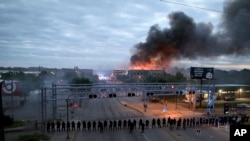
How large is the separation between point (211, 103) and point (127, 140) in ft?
72.5

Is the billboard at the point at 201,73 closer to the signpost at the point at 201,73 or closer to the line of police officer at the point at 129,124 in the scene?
the signpost at the point at 201,73

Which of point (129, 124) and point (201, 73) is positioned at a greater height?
point (201, 73)

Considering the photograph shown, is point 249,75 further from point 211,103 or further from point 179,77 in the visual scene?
point 211,103

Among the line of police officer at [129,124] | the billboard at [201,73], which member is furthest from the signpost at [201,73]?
the line of police officer at [129,124]

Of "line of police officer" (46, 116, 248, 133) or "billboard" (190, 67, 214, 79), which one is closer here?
"line of police officer" (46, 116, 248, 133)

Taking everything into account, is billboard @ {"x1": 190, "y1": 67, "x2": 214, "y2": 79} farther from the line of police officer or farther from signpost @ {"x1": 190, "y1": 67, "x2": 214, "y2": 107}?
the line of police officer

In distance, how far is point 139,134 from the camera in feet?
106

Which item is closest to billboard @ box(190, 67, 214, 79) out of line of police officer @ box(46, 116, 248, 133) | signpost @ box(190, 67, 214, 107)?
signpost @ box(190, 67, 214, 107)

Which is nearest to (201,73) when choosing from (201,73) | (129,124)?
(201,73)

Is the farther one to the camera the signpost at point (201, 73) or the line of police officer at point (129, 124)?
the signpost at point (201, 73)

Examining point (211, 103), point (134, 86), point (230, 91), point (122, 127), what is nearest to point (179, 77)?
point (230, 91)

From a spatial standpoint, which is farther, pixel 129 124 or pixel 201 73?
pixel 201 73

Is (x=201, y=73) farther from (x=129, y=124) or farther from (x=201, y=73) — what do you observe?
(x=129, y=124)

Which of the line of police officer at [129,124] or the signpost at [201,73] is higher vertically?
the signpost at [201,73]
